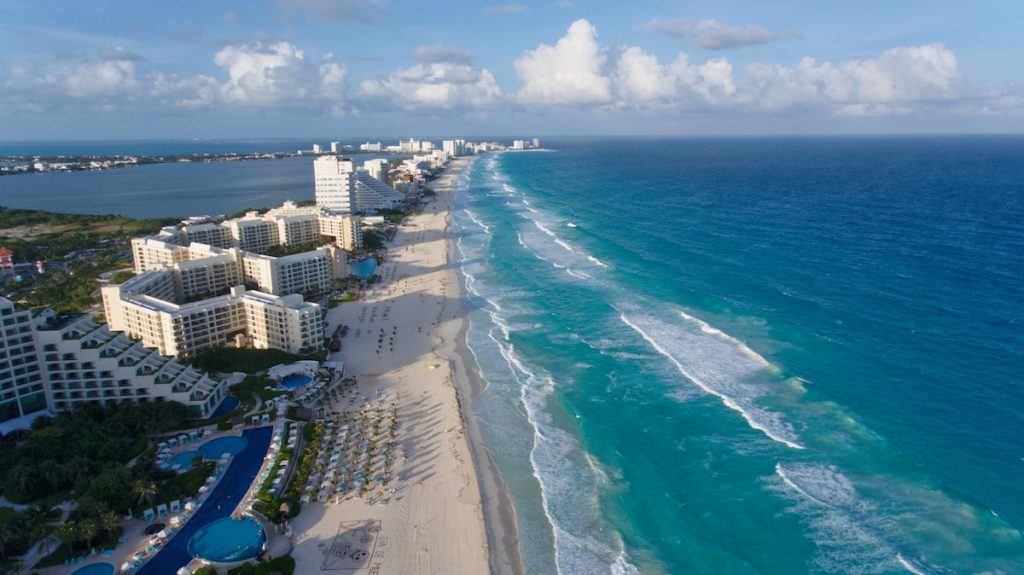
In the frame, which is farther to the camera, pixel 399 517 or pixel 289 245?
pixel 289 245

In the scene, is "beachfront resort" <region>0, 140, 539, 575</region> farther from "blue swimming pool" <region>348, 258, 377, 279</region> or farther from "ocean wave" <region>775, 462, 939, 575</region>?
"blue swimming pool" <region>348, 258, 377, 279</region>

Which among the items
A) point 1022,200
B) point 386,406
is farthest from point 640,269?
point 1022,200

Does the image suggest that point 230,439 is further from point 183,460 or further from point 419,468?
point 419,468

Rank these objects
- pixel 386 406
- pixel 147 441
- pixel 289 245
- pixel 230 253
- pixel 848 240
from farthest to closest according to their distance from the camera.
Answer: pixel 289 245 → pixel 848 240 → pixel 230 253 → pixel 386 406 → pixel 147 441

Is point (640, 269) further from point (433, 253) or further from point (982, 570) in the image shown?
point (982, 570)

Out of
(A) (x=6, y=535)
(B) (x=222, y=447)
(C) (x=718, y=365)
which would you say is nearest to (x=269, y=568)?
(A) (x=6, y=535)
